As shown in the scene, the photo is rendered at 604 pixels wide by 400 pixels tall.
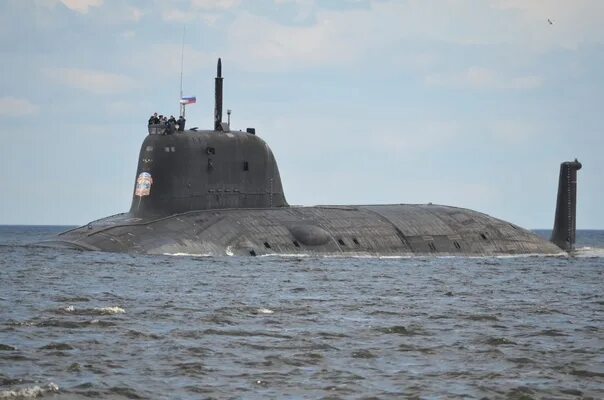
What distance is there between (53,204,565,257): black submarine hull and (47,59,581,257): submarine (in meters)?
0.05

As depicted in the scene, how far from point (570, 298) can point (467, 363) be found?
45.2ft

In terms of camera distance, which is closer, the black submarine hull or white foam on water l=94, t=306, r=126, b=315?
white foam on water l=94, t=306, r=126, b=315

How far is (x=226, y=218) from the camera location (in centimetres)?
4559

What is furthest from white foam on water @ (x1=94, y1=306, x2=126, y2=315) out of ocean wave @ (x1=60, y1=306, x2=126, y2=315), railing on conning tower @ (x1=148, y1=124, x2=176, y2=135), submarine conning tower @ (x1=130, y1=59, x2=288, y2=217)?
railing on conning tower @ (x1=148, y1=124, x2=176, y2=135)

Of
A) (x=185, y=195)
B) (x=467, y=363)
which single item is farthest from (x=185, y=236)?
(x=467, y=363)

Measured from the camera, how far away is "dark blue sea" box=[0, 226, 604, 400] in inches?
714

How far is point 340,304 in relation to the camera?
29.3 m

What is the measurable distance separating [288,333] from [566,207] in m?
39.2

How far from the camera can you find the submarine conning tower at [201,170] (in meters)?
45.8

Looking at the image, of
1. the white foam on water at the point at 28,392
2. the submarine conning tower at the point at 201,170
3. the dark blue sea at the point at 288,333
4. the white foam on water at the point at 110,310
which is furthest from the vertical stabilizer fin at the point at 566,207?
the white foam on water at the point at 28,392

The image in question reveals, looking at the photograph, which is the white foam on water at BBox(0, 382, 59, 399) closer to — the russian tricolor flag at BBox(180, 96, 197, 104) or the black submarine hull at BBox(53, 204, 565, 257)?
the black submarine hull at BBox(53, 204, 565, 257)

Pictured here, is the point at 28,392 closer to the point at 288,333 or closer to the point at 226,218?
the point at 288,333

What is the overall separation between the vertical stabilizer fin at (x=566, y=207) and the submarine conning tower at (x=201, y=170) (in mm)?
17487

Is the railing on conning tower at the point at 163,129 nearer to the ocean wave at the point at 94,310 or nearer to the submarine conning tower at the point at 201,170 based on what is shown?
the submarine conning tower at the point at 201,170
